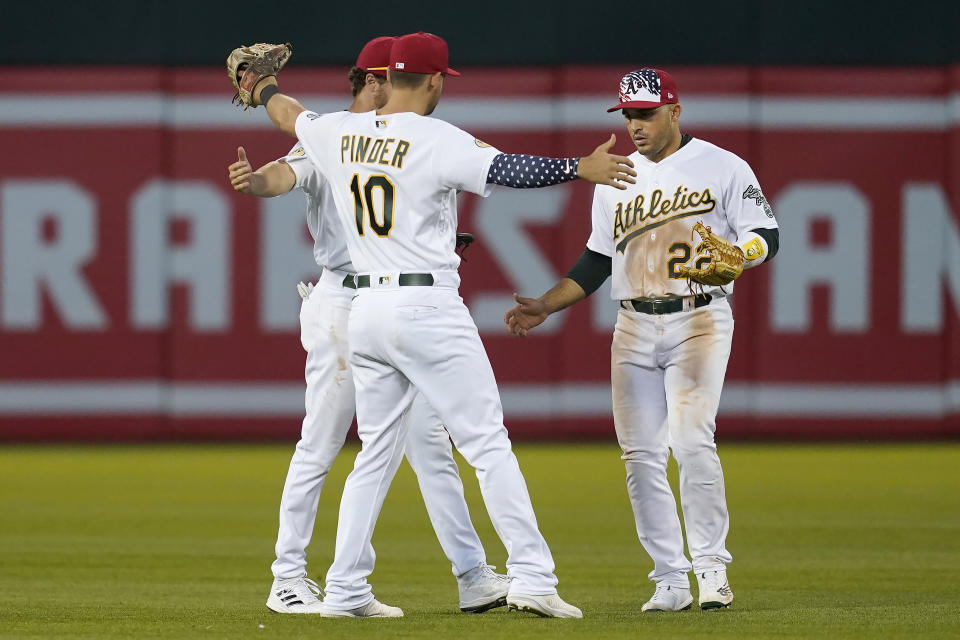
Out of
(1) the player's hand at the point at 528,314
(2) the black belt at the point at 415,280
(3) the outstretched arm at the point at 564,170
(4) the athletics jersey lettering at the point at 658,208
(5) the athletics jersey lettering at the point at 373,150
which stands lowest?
(1) the player's hand at the point at 528,314

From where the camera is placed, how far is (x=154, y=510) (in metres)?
9.64

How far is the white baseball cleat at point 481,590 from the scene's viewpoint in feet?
18.9

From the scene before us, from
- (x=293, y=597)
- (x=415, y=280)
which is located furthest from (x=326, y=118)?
(x=293, y=597)

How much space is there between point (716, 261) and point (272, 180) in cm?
172

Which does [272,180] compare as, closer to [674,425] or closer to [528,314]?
[528,314]

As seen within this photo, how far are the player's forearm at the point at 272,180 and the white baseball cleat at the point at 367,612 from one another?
159cm

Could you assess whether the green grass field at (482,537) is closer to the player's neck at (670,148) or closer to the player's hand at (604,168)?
the player's hand at (604,168)

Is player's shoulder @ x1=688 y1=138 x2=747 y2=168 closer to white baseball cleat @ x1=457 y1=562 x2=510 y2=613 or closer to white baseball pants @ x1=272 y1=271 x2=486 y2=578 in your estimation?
white baseball pants @ x1=272 y1=271 x2=486 y2=578

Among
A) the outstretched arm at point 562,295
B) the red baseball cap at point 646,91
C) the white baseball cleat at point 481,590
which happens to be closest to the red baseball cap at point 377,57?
the red baseball cap at point 646,91

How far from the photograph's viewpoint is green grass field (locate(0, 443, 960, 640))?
17.7 ft

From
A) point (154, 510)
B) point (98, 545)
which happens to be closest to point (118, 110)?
point (154, 510)

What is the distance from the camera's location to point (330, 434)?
5.95 meters

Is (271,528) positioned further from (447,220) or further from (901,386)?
(901,386)

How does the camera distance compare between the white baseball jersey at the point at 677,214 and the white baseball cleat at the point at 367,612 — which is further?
the white baseball jersey at the point at 677,214
